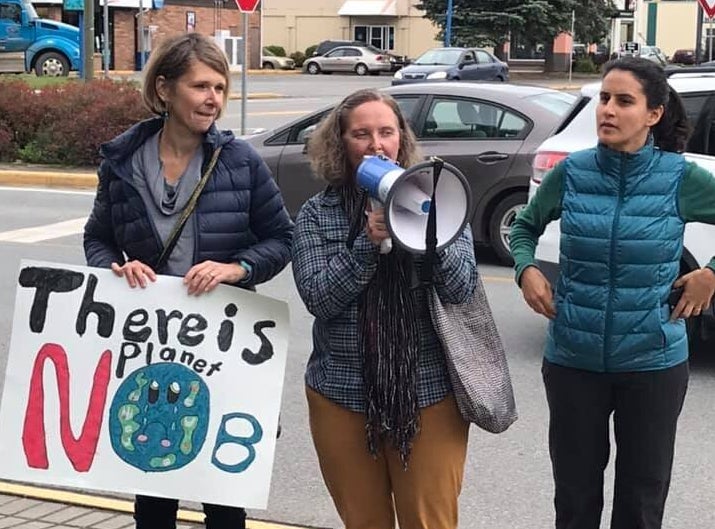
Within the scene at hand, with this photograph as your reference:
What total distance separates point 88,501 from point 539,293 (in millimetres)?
2276

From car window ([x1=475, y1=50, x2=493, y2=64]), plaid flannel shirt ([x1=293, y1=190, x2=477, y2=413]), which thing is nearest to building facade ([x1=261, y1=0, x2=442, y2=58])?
car window ([x1=475, y1=50, x2=493, y2=64])

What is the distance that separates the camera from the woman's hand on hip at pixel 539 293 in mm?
3375

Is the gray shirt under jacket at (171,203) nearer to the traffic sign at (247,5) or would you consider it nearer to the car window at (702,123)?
the car window at (702,123)

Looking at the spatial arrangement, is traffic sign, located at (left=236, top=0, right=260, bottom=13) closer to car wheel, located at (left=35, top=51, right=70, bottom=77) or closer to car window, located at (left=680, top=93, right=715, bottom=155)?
car window, located at (left=680, top=93, right=715, bottom=155)

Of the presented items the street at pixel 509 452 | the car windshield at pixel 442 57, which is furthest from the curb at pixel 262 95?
the street at pixel 509 452

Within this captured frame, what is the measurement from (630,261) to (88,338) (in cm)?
155

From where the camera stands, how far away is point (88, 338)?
3.24 meters

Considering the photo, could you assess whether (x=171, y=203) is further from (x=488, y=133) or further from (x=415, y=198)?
(x=488, y=133)

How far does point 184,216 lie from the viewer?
3299 mm

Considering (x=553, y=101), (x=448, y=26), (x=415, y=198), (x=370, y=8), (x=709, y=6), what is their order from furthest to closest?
(x=370, y=8), (x=448, y=26), (x=709, y=6), (x=553, y=101), (x=415, y=198)

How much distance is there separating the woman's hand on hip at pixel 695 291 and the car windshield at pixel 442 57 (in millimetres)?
32537

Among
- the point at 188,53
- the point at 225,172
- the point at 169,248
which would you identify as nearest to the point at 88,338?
the point at 169,248

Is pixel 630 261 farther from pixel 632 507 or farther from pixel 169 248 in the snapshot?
pixel 169 248

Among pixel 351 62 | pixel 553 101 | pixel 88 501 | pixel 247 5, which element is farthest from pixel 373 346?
pixel 351 62
